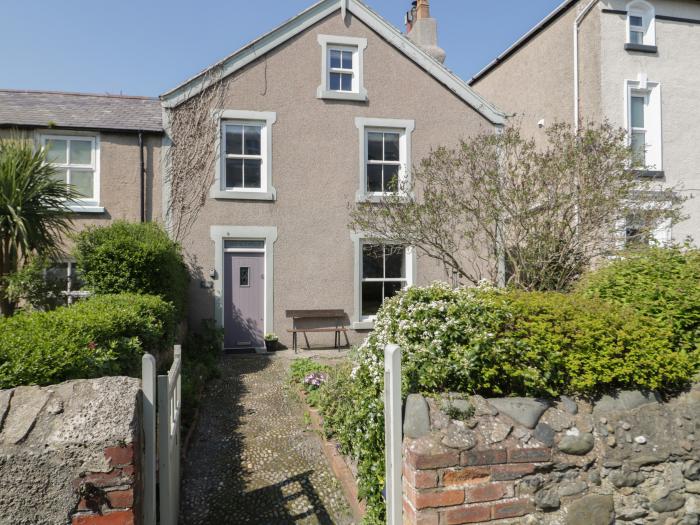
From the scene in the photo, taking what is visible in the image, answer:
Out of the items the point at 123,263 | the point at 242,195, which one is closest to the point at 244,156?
the point at 242,195

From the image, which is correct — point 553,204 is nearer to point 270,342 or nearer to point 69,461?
point 270,342

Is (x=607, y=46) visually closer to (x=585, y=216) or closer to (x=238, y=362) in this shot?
(x=585, y=216)

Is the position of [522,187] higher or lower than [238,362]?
higher

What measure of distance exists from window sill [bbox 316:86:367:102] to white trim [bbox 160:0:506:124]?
1.44 metres

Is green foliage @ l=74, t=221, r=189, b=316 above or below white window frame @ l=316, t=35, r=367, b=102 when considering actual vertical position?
below

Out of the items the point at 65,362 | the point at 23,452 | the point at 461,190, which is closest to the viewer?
the point at 23,452

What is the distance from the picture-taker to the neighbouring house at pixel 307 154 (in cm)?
1088

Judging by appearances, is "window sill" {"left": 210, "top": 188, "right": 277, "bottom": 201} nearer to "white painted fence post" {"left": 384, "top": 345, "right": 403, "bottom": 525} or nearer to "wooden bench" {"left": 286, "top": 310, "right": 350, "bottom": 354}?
"wooden bench" {"left": 286, "top": 310, "right": 350, "bottom": 354}

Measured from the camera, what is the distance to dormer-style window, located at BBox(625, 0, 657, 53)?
12422 mm

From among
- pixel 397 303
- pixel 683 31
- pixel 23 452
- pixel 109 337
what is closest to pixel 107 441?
pixel 23 452

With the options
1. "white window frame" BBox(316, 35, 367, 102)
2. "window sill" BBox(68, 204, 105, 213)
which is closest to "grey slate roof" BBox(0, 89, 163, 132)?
"window sill" BBox(68, 204, 105, 213)

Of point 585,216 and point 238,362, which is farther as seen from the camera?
point 238,362

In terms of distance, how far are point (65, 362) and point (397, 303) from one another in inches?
99.9

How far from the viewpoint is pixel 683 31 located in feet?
42.2
